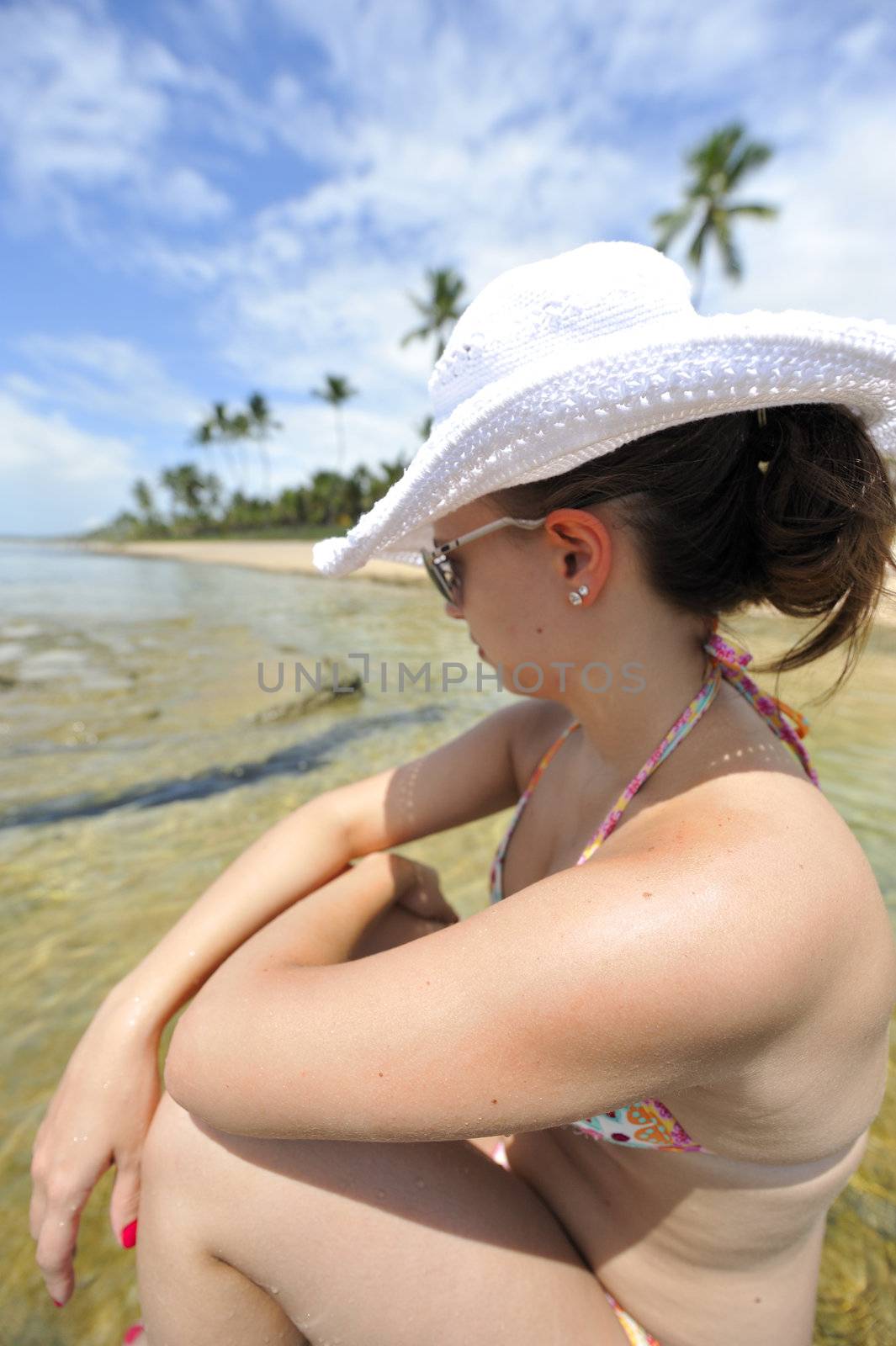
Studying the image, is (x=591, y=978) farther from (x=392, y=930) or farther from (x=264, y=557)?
(x=264, y=557)

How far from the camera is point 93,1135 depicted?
1.25 meters

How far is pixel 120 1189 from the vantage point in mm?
1271

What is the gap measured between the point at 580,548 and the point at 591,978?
64 centimetres

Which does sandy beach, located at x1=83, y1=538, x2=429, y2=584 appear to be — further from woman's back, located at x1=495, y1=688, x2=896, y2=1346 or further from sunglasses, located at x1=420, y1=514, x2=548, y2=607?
woman's back, located at x1=495, y1=688, x2=896, y2=1346

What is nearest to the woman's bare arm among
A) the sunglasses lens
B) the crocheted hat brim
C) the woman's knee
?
the woman's knee

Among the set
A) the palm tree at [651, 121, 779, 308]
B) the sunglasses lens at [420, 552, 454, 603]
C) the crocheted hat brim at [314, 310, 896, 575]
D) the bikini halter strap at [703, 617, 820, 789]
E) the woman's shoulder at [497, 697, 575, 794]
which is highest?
the palm tree at [651, 121, 779, 308]

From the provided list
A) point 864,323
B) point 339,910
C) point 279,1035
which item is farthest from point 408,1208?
point 864,323

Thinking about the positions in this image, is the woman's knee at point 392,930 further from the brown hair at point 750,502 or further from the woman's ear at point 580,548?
the brown hair at point 750,502

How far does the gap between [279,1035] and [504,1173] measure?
59 centimetres

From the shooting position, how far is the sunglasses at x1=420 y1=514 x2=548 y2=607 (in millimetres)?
1167

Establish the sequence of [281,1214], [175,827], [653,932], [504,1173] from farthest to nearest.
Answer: [175,827] < [504,1173] < [281,1214] < [653,932]

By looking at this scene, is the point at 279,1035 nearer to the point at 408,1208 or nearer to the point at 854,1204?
the point at 408,1208

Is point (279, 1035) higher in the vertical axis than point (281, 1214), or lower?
higher

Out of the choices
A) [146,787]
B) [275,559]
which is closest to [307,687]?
[146,787]
